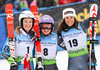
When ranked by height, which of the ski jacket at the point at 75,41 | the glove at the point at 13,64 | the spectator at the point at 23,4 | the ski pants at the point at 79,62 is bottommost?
the ski pants at the point at 79,62

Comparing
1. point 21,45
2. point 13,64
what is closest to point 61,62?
point 21,45

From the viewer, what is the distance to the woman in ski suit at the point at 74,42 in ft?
11.9

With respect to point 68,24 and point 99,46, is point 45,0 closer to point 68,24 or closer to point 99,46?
point 99,46

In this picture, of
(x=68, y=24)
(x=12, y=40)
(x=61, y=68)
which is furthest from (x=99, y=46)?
(x=12, y=40)

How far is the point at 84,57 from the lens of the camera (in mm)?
3674

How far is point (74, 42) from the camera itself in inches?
143

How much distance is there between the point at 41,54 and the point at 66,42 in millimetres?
562

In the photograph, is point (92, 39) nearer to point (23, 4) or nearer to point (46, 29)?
point (46, 29)

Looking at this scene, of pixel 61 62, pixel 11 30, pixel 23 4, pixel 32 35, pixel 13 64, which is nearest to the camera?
pixel 13 64

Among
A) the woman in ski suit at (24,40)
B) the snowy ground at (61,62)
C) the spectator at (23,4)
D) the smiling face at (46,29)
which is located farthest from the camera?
the spectator at (23,4)

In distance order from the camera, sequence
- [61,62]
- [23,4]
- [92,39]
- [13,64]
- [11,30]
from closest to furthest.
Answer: [13,64] < [11,30] < [92,39] < [61,62] < [23,4]

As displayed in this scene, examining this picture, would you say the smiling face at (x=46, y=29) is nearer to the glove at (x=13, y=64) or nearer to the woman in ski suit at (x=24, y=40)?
the woman in ski suit at (x=24, y=40)

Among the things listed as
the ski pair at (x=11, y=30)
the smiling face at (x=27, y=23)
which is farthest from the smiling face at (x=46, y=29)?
the smiling face at (x=27, y=23)

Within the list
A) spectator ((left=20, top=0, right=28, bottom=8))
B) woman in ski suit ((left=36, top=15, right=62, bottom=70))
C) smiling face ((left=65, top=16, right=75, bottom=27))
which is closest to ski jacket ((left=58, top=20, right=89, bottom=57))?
smiling face ((left=65, top=16, right=75, bottom=27))
